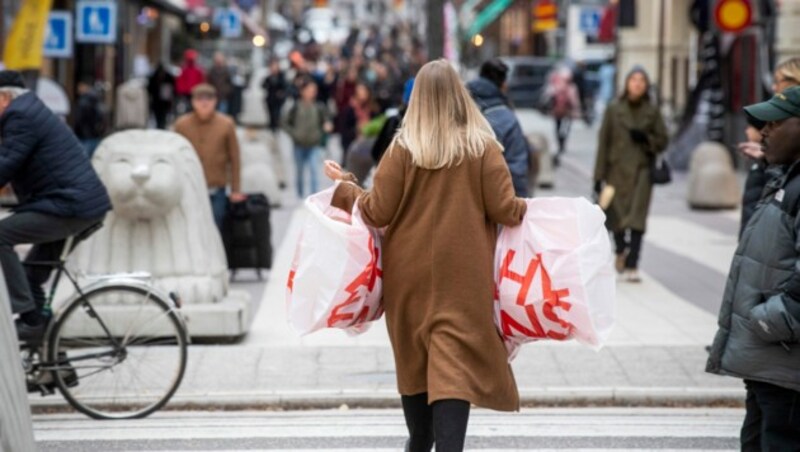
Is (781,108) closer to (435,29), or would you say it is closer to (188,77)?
(435,29)

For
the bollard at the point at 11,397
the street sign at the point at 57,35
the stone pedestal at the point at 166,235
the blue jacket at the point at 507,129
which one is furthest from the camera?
the street sign at the point at 57,35

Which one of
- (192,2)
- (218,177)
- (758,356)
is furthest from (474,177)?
(192,2)

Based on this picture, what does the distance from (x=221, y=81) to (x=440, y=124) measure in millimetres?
31460

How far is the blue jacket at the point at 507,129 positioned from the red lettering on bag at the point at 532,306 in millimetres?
3923

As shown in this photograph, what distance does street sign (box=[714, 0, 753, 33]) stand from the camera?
62.0 feet

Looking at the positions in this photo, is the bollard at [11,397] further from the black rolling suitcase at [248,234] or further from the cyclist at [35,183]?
the black rolling suitcase at [248,234]

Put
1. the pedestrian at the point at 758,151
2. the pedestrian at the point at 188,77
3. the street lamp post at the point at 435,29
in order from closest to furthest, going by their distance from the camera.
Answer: the pedestrian at the point at 758,151
the street lamp post at the point at 435,29
the pedestrian at the point at 188,77

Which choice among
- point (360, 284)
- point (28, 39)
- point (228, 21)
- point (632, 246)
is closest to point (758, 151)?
point (360, 284)

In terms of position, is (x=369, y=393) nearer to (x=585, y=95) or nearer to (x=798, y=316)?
(x=798, y=316)

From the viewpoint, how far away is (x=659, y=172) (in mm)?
13789

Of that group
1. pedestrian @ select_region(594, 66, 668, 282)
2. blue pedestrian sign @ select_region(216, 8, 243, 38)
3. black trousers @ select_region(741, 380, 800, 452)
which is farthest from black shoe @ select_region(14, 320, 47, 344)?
blue pedestrian sign @ select_region(216, 8, 243, 38)

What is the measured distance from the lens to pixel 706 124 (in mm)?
30094

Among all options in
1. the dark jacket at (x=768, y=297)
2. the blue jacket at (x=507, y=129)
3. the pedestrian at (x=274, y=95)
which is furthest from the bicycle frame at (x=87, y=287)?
the pedestrian at (x=274, y=95)

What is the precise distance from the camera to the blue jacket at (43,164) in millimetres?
8117
